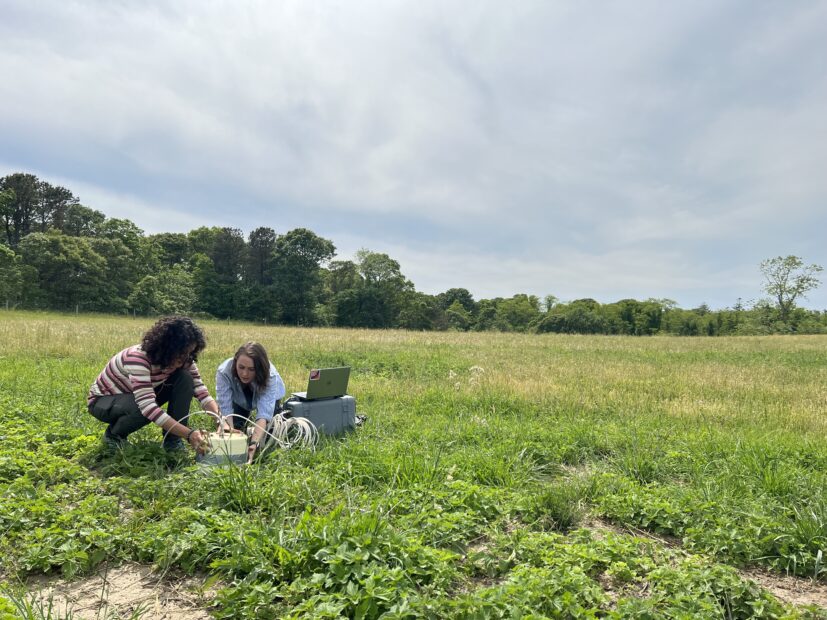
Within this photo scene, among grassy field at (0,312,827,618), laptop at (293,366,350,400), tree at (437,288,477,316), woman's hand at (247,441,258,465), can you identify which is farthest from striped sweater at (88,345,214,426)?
tree at (437,288,477,316)

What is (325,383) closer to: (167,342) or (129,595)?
(167,342)

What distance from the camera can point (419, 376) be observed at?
10656mm

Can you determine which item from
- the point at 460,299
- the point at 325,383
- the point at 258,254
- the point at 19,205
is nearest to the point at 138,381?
the point at 325,383

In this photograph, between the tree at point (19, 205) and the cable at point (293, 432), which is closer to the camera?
the cable at point (293, 432)

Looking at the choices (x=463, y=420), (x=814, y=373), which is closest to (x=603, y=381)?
(x=463, y=420)

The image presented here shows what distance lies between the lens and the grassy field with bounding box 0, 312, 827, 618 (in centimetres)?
225

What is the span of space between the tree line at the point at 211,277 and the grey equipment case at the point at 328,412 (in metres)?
45.4

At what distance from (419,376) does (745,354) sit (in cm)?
1577

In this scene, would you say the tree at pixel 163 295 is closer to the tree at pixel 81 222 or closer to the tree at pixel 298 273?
the tree at pixel 298 273

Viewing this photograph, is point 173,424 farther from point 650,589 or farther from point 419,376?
point 419,376

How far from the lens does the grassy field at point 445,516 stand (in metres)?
2.25

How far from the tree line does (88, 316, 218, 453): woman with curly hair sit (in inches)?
1764

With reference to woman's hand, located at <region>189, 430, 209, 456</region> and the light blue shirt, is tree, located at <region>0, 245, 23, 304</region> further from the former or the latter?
woman's hand, located at <region>189, 430, 209, 456</region>

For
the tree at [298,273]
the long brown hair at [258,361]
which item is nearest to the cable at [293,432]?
the long brown hair at [258,361]
